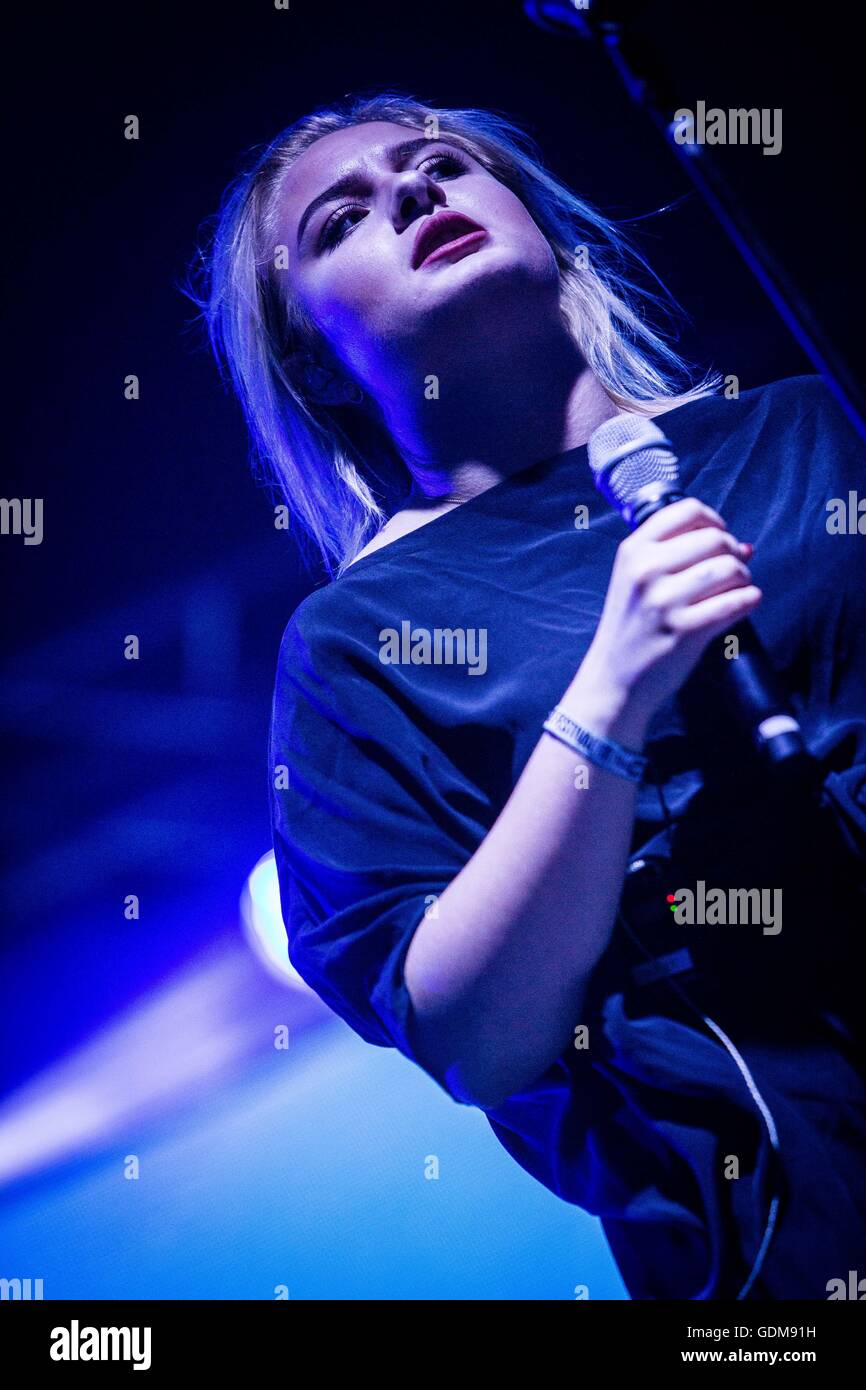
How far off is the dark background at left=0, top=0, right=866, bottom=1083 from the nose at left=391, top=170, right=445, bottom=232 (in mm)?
379

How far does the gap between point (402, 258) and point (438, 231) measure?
5 cm

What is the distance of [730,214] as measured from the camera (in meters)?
0.96

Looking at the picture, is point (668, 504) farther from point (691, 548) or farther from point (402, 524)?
point (402, 524)

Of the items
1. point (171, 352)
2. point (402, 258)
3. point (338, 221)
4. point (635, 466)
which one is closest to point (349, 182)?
point (338, 221)

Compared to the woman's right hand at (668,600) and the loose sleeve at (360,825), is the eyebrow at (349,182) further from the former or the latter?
the woman's right hand at (668,600)

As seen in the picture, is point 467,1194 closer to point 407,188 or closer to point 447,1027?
point 447,1027

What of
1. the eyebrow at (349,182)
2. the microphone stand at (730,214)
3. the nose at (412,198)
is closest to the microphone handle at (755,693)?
the microphone stand at (730,214)

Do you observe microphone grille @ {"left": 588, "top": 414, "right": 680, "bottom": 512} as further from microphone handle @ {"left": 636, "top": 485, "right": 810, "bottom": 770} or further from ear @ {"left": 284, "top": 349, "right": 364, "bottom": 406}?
ear @ {"left": 284, "top": 349, "right": 364, "bottom": 406}

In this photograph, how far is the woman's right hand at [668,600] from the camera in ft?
3.26

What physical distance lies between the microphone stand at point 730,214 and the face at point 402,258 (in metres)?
0.40

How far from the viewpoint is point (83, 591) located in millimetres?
1779

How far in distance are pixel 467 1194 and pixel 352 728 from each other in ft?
2.11
